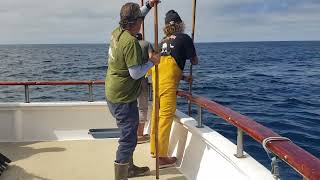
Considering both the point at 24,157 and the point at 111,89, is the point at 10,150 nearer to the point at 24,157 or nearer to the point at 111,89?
the point at 24,157

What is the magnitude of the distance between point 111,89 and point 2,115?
2.49 meters

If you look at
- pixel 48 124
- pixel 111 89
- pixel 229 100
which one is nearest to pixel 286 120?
pixel 229 100

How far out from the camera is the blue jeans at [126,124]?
3.90 m

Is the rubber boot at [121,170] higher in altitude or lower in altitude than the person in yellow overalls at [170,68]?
lower

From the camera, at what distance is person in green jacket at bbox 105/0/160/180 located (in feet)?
12.0

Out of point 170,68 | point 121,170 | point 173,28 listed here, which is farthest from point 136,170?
point 173,28

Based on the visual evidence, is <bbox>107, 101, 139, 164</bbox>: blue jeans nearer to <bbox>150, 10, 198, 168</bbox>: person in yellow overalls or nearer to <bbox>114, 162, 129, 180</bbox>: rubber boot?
<bbox>114, 162, 129, 180</bbox>: rubber boot

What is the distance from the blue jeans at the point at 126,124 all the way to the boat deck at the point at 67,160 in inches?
26.4

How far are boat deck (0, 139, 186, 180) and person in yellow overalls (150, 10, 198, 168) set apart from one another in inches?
19.3

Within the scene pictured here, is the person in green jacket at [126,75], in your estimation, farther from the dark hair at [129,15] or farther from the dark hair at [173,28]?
the dark hair at [173,28]

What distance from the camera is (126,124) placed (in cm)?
390

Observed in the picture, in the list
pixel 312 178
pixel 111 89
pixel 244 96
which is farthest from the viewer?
pixel 244 96

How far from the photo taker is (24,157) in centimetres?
519

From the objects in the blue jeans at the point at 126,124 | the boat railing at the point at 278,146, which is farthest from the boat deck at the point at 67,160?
the boat railing at the point at 278,146
